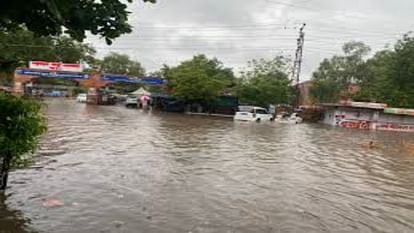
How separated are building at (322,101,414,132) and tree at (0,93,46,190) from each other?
44836 mm

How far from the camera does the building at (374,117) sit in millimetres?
49438

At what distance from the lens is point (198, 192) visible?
33.5 feet

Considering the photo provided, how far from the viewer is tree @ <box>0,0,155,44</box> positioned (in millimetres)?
4121

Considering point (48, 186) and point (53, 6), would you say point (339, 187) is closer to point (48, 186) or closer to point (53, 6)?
point (48, 186)

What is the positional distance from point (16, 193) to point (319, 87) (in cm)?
7044

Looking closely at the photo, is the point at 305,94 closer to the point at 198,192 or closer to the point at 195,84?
the point at 195,84

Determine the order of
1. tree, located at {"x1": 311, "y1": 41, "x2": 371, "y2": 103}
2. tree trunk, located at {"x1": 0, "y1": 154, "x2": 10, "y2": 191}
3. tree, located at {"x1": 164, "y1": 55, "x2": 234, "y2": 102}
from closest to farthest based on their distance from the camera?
1. tree trunk, located at {"x1": 0, "y1": 154, "x2": 10, "y2": 191}
2. tree, located at {"x1": 164, "y1": 55, "x2": 234, "y2": 102}
3. tree, located at {"x1": 311, "y1": 41, "x2": 371, "y2": 103}

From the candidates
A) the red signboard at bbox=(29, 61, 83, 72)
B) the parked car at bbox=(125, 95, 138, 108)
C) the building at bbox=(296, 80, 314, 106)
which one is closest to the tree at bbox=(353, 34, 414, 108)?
the building at bbox=(296, 80, 314, 106)

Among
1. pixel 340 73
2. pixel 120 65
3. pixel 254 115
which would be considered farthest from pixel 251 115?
pixel 120 65

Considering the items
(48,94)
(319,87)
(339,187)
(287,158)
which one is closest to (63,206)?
→ (339,187)

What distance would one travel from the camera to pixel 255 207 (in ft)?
29.9

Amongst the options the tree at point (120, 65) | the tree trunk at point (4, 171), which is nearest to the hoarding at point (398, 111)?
the tree trunk at point (4, 171)

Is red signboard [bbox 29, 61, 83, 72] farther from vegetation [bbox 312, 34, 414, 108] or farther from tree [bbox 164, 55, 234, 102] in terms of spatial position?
vegetation [bbox 312, 34, 414, 108]

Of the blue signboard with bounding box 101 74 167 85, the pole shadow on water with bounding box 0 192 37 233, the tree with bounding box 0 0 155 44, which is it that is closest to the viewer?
the tree with bounding box 0 0 155 44
